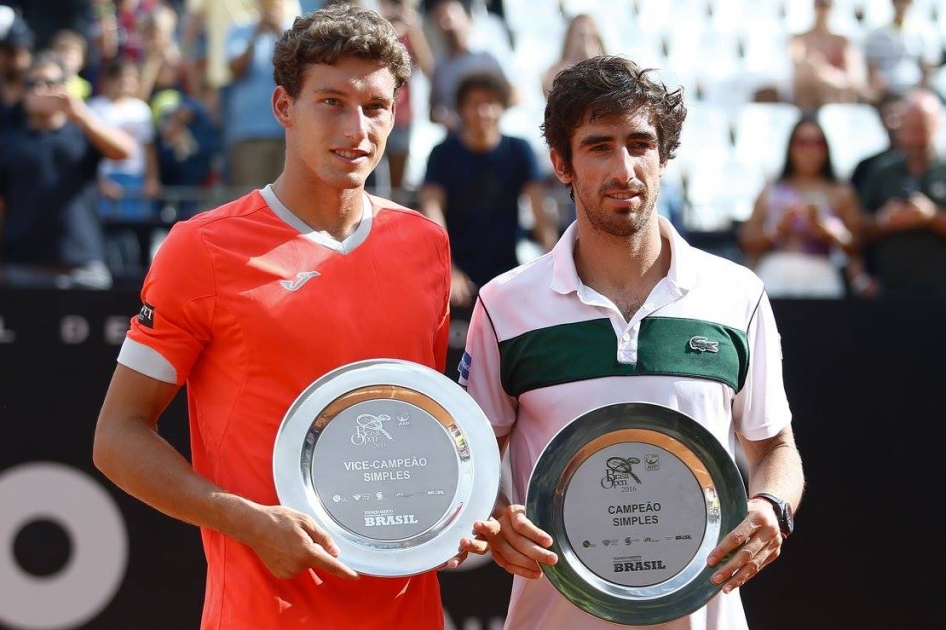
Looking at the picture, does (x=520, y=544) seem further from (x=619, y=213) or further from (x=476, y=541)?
(x=619, y=213)

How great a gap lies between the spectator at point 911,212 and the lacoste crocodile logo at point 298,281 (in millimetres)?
3727

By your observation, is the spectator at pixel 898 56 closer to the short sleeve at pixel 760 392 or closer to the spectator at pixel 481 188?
the spectator at pixel 481 188

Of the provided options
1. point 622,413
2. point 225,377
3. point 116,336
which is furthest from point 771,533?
point 116,336

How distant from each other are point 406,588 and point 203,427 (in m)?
0.55

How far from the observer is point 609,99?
292 centimetres

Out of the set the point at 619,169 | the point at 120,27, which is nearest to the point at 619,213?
the point at 619,169

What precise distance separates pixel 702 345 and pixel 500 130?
198 inches

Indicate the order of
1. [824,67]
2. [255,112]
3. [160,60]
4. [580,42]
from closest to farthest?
[255,112] → [580,42] → [160,60] → [824,67]

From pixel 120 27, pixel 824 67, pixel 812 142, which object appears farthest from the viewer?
pixel 120 27

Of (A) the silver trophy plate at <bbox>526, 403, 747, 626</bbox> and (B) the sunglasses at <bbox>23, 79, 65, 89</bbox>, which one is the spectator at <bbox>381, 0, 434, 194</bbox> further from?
(A) the silver trophy plate at <bbox>526, 403, 747, 626</bbox>

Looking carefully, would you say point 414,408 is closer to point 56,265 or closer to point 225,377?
point 225,377

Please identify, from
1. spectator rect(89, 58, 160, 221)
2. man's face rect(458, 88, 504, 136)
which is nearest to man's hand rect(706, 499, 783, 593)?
man's face rect(458, 88, 504, 136)

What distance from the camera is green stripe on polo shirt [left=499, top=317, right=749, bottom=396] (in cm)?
290

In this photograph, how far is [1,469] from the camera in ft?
16.8
